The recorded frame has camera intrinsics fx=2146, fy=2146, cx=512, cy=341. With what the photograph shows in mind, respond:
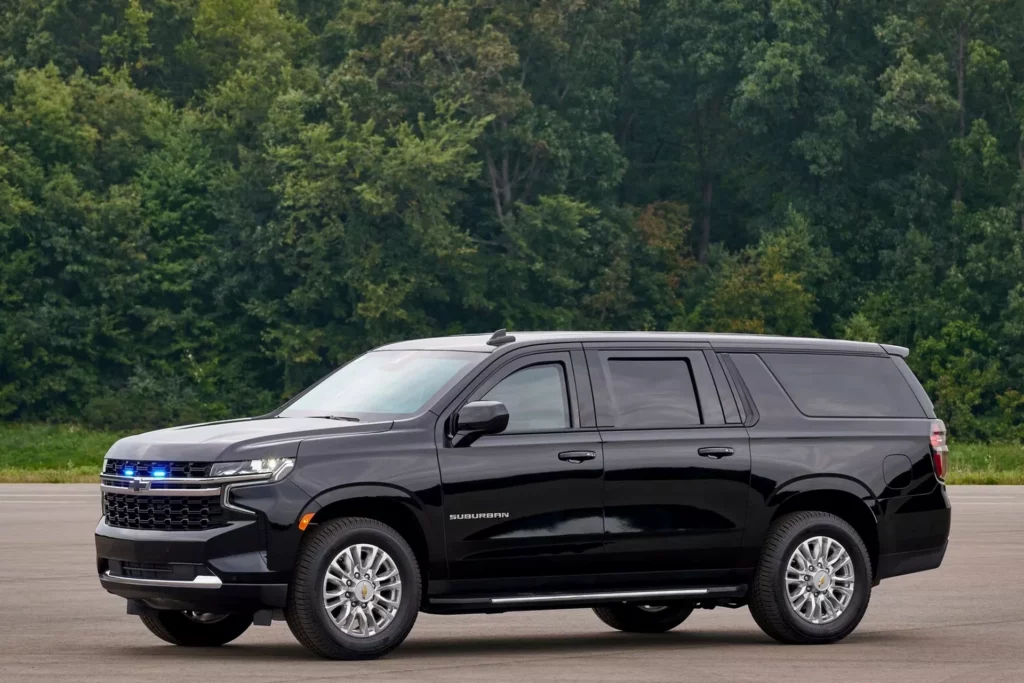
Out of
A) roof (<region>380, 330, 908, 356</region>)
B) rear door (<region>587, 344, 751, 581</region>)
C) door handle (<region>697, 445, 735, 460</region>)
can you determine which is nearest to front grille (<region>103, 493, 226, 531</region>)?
roof (<region>380, 330, 908, 356</region>)

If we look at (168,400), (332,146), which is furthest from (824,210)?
(168,400)

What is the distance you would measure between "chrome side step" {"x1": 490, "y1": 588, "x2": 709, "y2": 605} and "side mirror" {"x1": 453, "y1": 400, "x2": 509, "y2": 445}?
944 mm

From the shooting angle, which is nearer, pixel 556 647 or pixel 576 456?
pixel 576 456

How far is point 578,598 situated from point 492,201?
66.3 metres

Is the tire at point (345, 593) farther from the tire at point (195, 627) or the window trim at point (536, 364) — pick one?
the tire at point (195, 627)

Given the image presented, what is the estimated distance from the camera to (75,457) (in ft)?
186

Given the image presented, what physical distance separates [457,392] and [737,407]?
6.33 feet

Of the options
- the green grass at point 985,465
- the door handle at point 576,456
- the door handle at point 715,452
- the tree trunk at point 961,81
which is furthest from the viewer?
the tree trunk at point 961,81

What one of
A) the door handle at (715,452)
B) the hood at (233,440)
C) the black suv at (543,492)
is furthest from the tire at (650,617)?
the hood at (233,440)

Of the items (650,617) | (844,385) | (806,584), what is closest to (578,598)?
(806,584)

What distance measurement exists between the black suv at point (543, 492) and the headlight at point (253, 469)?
11 mm

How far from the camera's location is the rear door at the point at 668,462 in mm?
12539

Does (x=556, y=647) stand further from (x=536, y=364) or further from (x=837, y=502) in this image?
(x=837, y=502)

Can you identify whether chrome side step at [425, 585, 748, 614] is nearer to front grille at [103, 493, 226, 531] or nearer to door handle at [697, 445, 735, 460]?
door handle at [697, 445, 735, 460]
